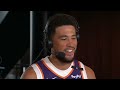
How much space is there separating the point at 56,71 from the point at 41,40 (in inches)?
10.6

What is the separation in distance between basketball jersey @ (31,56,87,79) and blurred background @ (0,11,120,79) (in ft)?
0.30

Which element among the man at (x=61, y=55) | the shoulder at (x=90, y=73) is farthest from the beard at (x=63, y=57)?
the shoulder at (x=90, y=73)

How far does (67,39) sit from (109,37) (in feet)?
→ 1.15

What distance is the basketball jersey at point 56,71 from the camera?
1.61 meters

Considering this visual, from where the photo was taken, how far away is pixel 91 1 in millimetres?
2062

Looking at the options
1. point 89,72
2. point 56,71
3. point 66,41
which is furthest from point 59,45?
point 89,72

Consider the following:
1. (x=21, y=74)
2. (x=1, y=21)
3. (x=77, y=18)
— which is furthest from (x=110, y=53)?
(x=1, y=21)

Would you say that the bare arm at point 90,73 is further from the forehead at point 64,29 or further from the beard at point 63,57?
the forehead at point 64,29

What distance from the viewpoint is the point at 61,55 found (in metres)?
1.72

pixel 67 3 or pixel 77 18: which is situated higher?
pixel 67 3

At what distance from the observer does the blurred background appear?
1.75 metres

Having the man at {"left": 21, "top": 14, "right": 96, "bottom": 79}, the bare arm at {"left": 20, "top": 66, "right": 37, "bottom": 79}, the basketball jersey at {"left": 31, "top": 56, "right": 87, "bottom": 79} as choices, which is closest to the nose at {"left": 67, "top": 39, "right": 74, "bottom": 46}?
the man at {"left": 21, "top": 14, "right": 96, "bottom": 79}
